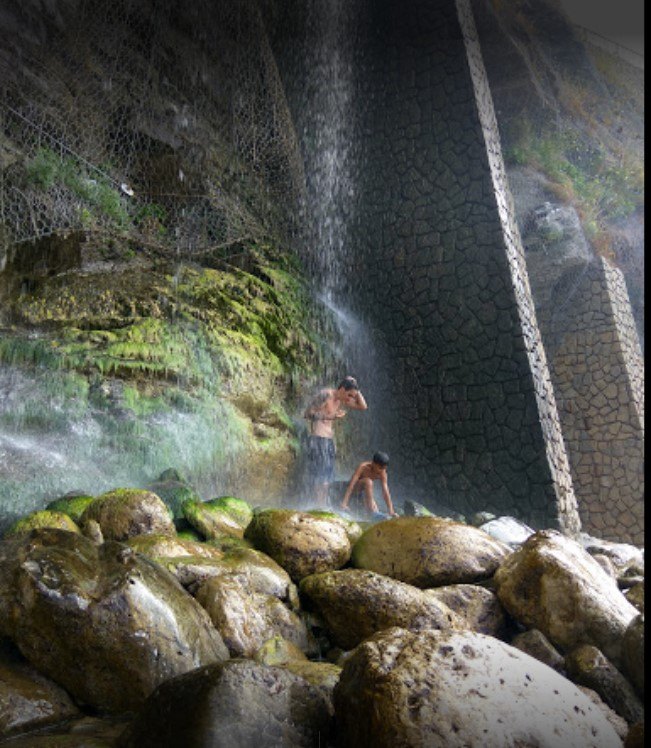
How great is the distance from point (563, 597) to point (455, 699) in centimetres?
145

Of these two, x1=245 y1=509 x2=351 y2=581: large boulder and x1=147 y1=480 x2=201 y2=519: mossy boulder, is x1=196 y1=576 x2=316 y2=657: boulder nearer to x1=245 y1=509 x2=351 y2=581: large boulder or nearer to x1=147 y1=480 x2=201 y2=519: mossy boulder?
x1=245 y1=509 x2=351 y2=581: large boulder

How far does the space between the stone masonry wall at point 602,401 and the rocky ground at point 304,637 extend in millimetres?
7328

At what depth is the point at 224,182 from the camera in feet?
30.5

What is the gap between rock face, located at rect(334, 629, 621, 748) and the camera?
1.81 metres

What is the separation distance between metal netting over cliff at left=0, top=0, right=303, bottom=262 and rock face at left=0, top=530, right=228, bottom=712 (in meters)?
5.27

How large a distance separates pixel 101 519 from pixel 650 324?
143 inches

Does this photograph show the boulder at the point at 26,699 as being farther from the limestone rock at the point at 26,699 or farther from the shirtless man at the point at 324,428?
the shirtless man at the point at 324,428

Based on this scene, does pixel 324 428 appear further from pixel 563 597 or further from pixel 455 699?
pixel 455 699

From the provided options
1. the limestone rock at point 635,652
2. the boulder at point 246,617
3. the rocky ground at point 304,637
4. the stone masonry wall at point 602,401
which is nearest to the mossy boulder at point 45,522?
the rocky ground at point 304,637

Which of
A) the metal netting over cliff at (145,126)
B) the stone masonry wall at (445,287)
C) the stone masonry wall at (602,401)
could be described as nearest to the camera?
the metal netting over cliff at (145,126)

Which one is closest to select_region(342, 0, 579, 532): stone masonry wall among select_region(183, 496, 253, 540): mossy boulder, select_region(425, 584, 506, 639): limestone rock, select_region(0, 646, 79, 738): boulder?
select_region(183, 496, 253, 540): mossy boulder

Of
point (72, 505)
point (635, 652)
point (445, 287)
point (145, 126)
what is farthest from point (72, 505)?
point (145, 126)

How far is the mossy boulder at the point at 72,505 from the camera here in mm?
4227

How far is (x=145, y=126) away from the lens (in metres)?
8.72
